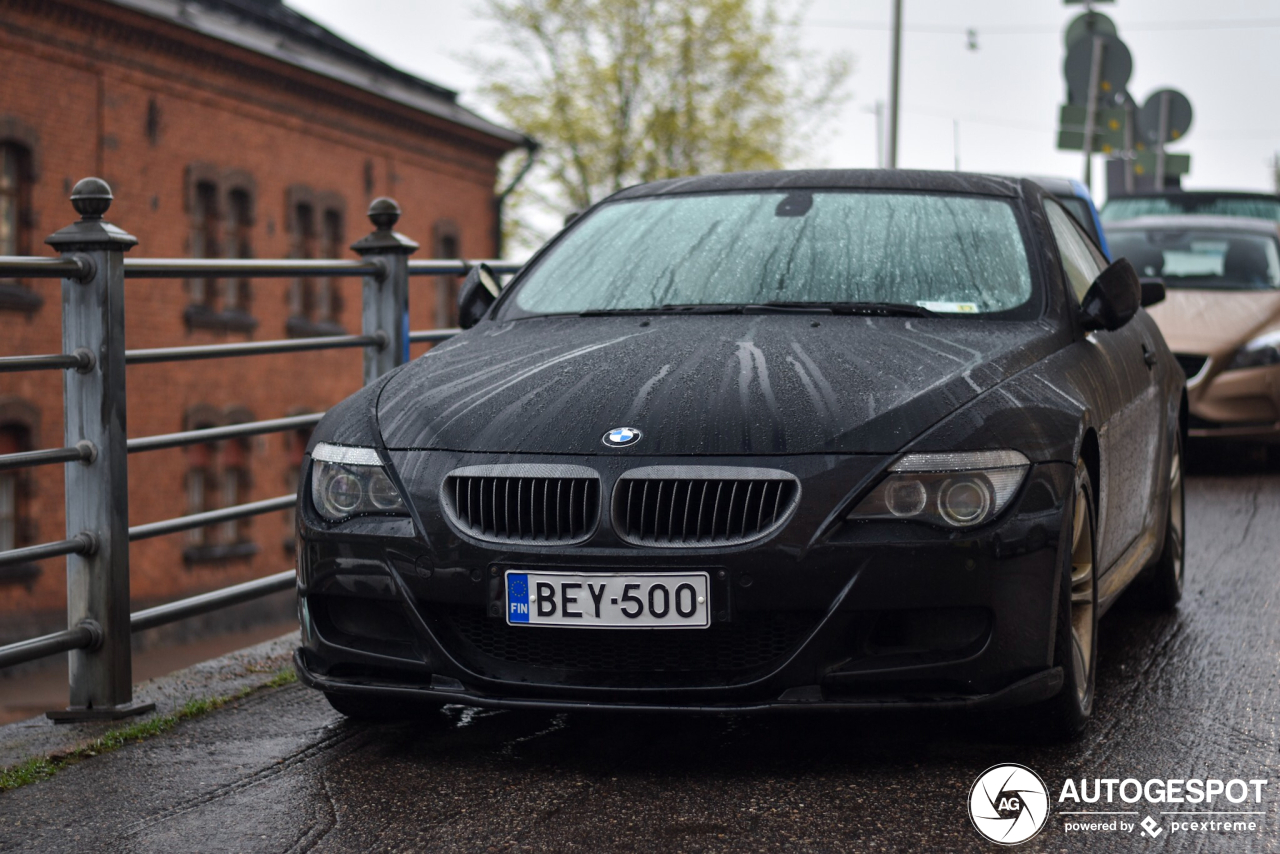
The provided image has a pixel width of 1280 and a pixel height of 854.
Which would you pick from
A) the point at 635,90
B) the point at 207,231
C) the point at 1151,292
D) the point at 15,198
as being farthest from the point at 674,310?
the point at 635,90

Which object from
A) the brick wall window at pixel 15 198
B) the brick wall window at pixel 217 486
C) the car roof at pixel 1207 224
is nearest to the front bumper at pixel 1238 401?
the car roof at pixel 1207 224

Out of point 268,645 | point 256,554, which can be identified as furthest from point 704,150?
point 268,645

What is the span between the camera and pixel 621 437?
3945 mm

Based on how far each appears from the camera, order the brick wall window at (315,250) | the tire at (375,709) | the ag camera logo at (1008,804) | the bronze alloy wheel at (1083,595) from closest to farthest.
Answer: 1. the ag camera logo at (1008,804)
2. the bronze alloy wheel at (1083,595)
3. the tire at (375,709)
4. the brick wall window at (315,250)

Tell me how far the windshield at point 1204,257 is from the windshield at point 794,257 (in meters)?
7.44

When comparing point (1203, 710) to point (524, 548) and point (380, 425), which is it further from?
point (380, 425)

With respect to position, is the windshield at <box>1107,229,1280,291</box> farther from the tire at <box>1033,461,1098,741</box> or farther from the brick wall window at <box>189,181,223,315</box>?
the brick wall window at <box>189,181,223,315</box>

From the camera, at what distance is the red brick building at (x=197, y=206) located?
21266mm

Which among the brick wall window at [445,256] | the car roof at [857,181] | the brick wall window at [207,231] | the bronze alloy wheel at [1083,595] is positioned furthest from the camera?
the brick wall window at [445,256]

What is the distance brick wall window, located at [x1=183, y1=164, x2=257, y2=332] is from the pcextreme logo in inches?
849

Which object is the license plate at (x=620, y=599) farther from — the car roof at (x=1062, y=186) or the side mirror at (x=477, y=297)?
the car roof at (x=1062, y=186)

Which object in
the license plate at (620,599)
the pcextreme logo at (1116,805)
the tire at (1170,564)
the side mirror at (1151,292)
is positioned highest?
the side mirror at (1151,292)

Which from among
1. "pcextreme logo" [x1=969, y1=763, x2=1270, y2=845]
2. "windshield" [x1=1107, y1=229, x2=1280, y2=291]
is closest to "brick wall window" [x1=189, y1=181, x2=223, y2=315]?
"windshield" [x1=1107, y1=229, x2=1280, y2=291]

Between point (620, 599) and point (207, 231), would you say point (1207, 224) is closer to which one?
point (620, 599)
